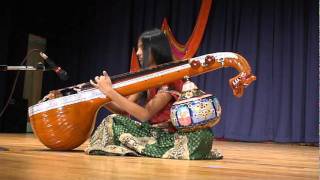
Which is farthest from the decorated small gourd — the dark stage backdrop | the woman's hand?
the dark stage backdrop

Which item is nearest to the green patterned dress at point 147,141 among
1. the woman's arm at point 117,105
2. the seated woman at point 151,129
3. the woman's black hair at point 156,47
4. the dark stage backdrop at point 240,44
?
the seated woman at point 151,129

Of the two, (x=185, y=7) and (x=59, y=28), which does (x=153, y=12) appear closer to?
(x=185, y=7)

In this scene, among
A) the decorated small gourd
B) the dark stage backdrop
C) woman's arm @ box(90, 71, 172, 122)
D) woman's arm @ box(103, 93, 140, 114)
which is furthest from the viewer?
the dark stage backdrop

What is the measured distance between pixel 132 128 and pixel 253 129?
3.40 meters

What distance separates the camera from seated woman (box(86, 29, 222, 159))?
199cm

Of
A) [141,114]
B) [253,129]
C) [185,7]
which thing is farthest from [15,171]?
[185,7]

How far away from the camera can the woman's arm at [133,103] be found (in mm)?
1996

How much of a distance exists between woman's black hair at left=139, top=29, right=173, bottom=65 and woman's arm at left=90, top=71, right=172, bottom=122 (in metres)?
0.17

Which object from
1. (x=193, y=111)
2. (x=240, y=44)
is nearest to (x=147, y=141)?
(x=193, y=111)

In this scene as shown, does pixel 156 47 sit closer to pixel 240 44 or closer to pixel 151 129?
pixel 151 129

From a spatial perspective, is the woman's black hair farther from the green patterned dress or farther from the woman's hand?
the green patterned dress

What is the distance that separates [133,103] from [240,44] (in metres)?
3.59

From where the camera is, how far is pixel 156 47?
206 centimetres

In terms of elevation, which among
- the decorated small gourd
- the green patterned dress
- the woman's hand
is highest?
the woman's hand
